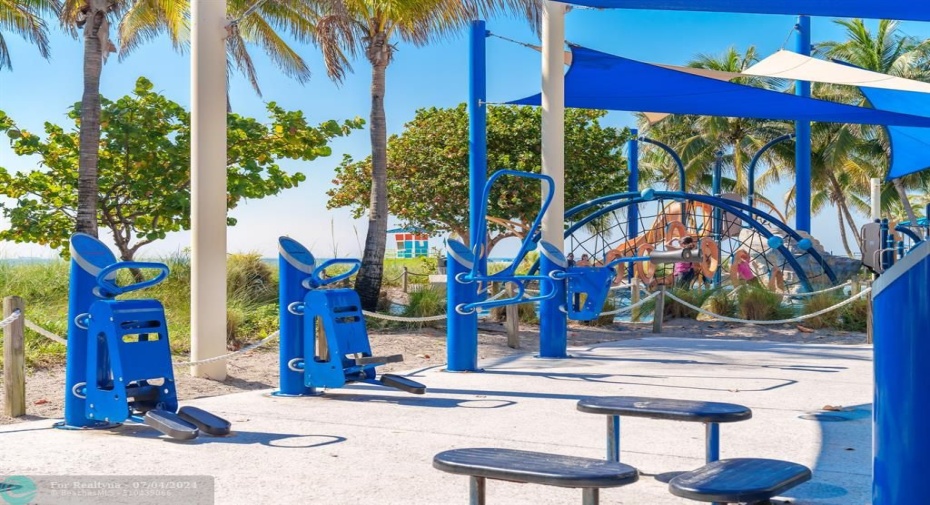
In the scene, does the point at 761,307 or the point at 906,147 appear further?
the point at 906,147

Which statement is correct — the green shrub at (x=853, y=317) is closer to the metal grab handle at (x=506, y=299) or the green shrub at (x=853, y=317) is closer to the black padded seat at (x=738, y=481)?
the metal grab handle at (x=506, y=299)

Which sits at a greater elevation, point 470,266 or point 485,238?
point 485,238

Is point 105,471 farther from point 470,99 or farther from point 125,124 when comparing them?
point 125,124

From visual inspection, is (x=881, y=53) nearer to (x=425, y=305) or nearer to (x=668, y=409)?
(x=425, y=305)

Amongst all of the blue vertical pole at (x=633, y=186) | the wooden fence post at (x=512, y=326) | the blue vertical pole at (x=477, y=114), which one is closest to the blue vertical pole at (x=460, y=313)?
the blue vertical pole at (x=477, y=114)

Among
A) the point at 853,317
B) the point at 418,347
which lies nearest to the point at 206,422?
the point at 418,347

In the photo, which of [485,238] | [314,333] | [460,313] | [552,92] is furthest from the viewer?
[552,92]

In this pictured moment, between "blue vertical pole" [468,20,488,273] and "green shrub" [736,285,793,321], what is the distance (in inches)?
232

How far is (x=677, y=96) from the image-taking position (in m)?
10.8

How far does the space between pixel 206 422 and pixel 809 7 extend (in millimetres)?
3966

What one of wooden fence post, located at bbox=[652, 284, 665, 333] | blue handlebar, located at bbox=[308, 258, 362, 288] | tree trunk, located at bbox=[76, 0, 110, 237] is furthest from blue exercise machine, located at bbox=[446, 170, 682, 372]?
tree trunk, located at bbox=[76, 0, 110, 237]

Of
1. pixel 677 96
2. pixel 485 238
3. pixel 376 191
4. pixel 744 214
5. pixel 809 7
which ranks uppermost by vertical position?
pixel 677 96

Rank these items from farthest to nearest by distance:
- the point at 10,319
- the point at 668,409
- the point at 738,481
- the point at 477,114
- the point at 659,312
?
the point at 659,312 → the point at 477,114 → the point at 10,319 → the point at 668,409 → the point at 738,481

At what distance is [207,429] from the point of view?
17.0ft
